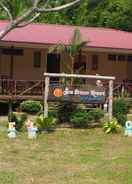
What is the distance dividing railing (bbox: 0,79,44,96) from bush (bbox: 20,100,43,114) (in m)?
0.40

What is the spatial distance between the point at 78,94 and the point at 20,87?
5.24m

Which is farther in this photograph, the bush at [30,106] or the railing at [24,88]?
the railing at [24,88]

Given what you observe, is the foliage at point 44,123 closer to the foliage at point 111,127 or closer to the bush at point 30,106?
the foliage at point 111,127

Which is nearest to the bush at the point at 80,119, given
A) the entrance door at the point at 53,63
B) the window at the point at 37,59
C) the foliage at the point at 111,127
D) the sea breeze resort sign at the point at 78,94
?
the sea breeze resort sign at the point at 78,94

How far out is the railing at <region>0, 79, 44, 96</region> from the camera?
73.4 ft

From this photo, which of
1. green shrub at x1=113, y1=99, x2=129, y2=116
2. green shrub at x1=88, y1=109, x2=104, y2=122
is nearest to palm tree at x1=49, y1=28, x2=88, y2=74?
green shrub at x1=113, y1=99, x2=129, y2=116

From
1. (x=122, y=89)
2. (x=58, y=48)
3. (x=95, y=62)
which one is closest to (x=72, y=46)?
(x=58, y=48)

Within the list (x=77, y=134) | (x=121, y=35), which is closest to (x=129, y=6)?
(x=121, y=35)

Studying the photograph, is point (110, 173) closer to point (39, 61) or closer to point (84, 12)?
point (39, 61)

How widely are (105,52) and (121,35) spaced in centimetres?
332

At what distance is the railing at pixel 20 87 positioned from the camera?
22.4 metres

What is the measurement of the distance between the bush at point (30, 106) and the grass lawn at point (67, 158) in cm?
545

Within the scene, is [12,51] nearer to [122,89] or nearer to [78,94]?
[122,89]

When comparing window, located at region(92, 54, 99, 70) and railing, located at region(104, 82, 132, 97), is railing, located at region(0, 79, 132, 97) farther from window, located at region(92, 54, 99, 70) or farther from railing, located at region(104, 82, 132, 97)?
window, located at region(92, 54, 99, 70)
